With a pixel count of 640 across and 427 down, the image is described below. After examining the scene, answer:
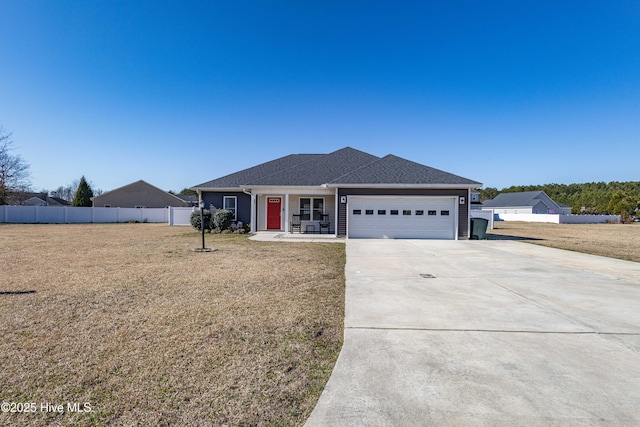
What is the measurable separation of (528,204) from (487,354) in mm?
60805

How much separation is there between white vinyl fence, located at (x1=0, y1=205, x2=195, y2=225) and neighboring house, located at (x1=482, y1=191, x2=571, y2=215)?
54638 millimetres

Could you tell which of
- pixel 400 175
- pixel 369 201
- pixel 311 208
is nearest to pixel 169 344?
pixel 369 201

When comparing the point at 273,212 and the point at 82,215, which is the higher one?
the point at 273,212

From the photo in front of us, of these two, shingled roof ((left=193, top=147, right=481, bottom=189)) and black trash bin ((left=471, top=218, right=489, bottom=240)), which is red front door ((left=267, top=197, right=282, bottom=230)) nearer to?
shingled roof ((left=193, top=147, right=481, bottom=189))

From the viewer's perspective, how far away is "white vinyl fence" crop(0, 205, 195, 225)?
83.6 feet

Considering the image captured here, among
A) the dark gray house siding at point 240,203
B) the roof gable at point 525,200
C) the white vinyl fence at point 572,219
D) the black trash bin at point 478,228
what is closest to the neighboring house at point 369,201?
the dark gray house siding at point 240,203

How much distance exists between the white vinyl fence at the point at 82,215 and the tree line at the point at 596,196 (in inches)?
2044

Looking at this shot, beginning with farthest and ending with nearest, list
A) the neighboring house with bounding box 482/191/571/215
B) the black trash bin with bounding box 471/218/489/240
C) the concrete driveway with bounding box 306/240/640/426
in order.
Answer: the neighboring house with bounding box 482/191/571/215
the black trash bin with bounding box 471/218/489/240
the concrete driveway with bounding box 306/240/640/426

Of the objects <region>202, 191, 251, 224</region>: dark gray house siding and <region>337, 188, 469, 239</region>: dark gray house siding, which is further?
<region>202, 191, 251, 224</region>: dark gray house siding

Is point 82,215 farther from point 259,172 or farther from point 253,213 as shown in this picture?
point 253,213

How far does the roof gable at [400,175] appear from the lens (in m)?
14.5

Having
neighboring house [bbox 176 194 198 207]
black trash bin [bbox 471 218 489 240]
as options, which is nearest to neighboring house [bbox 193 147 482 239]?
black trash bin [bbox 471 218 489 240]

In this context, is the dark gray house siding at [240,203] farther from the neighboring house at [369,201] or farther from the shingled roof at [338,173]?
the shingled roof at [338,173]

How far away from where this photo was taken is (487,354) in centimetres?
316
